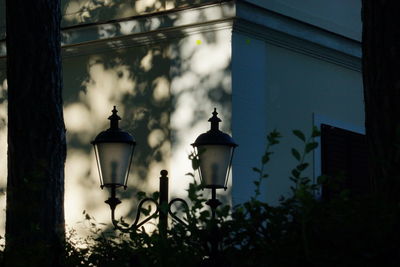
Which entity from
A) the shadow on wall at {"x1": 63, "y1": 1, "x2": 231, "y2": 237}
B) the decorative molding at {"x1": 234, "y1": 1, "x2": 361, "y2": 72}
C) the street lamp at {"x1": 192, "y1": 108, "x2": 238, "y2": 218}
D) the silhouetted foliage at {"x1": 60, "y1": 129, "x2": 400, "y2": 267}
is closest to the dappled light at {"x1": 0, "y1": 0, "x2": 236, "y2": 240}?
the shadow on wall at {"x1": 63, "y1": 1, "x2": 231, "y2": 237}

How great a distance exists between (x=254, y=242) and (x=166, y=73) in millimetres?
8795

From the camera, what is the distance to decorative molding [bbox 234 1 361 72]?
1173cm

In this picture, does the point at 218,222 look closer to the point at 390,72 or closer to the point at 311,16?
the point at 390,72

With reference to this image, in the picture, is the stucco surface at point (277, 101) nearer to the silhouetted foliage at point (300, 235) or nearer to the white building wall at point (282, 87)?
the white building wall at point (282, 87)

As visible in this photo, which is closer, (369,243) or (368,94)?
(369,243)

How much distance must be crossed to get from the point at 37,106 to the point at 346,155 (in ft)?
17.1

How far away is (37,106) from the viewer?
895 cm

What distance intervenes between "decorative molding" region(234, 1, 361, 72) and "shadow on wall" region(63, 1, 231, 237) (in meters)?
0.36

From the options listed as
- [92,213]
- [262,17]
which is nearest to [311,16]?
[262,17]

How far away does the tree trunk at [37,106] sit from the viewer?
885 centimetres

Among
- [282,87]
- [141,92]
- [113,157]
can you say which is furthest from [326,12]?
[113,157]

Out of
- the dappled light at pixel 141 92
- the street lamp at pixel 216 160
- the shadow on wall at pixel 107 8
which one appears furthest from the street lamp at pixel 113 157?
the shadow on wall at pixel 107 8

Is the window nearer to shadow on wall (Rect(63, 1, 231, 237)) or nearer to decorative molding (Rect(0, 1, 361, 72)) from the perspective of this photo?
decorative molding (Rect(0, 1, 361, 72))

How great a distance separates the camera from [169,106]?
1200 cm
